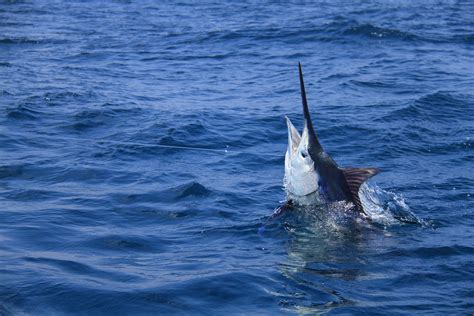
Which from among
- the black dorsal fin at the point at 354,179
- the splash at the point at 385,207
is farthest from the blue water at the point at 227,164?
the black dorsal fin at the point at 354,179

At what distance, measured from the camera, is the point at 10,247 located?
784cm

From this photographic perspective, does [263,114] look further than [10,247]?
Yes

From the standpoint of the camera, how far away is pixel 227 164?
11.3 m

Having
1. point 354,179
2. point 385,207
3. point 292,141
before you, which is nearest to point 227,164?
point 385,207

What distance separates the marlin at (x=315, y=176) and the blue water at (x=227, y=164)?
0.68ft

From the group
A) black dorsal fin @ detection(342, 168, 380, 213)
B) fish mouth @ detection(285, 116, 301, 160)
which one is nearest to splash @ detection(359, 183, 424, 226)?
black dorsal fin @ detection(342, 168, 380, 213)

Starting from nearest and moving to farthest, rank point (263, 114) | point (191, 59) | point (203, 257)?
1. point (203, 257)
2. point (263, 114)
3. point (191, 59)

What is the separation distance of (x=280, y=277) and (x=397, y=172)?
413 centimetres

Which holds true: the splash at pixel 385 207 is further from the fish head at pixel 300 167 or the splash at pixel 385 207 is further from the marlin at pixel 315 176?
the fish head at pixel 300 167

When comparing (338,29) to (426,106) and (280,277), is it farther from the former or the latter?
(280,277)

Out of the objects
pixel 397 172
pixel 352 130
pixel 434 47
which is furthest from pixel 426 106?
pixel 434 47

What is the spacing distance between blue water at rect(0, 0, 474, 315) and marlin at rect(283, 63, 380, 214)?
8.2 inches

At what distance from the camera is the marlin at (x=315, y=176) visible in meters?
8.05

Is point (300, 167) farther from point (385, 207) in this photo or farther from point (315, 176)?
point (385, 207)
